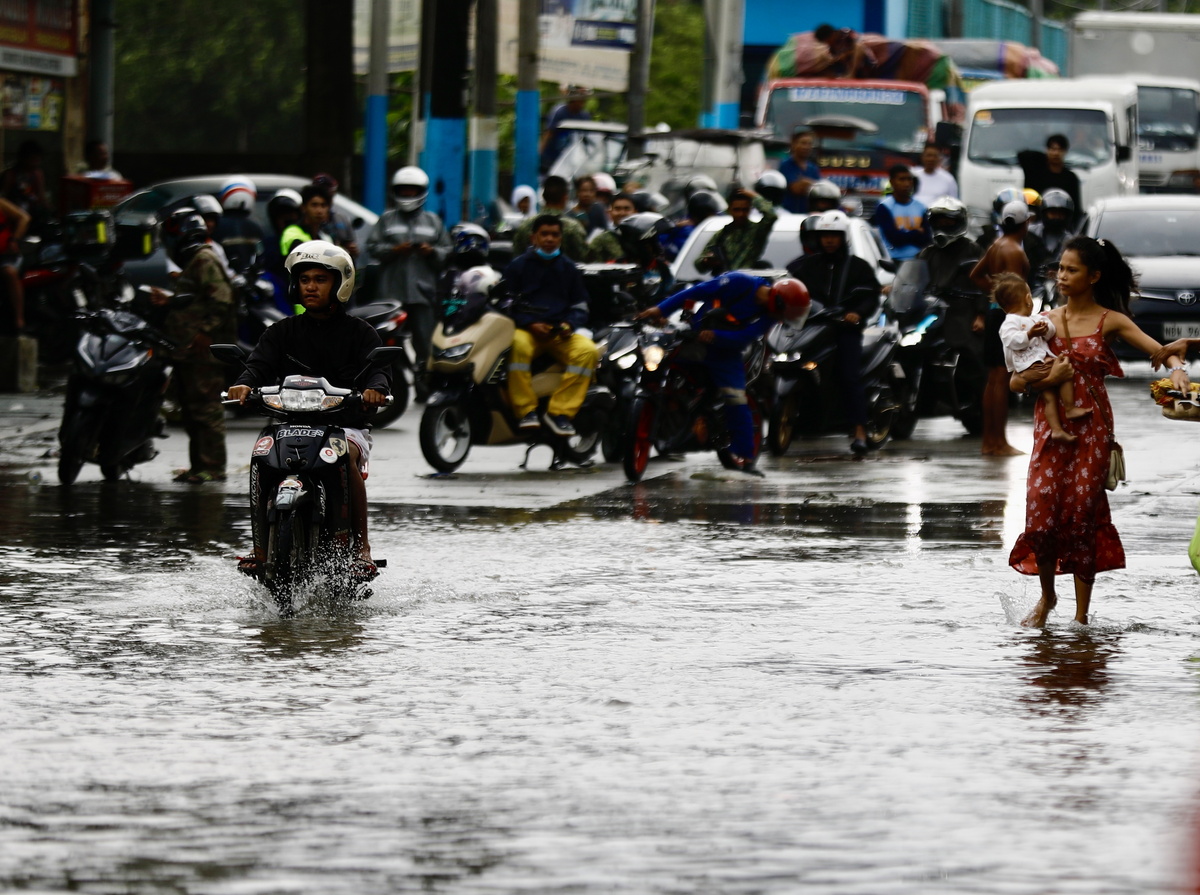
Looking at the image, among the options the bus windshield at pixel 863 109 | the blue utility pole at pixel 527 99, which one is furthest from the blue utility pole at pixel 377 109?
the bus windshield at pixel 863 109

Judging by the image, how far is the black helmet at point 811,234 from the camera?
16.2m

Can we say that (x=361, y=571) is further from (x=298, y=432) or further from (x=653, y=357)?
(x=653, y=357)

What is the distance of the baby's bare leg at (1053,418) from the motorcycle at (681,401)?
5.72m

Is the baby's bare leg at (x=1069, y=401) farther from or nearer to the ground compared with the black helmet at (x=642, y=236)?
nearer to the ground

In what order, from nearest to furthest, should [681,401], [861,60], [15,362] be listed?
[681,401], [15,362], [861,60]

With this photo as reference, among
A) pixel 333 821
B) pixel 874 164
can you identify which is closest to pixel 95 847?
pixel 333 821

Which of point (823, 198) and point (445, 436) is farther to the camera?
point (823, 198)

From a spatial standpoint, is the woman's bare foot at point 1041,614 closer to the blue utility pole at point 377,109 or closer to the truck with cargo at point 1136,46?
the blue utility pole at point 377,109

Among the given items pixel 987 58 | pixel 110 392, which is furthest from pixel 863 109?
pixel 110 392

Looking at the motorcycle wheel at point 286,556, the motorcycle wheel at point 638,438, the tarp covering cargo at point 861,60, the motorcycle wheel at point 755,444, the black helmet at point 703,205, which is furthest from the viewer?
the tarp covering cargo at point 861,60

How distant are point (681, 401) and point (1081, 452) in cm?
608

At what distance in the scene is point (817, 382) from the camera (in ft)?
53.3

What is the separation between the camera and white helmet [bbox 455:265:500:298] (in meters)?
14.9

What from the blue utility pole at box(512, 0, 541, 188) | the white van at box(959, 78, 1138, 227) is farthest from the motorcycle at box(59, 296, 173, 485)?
the white van at box(959, 78, 1138, 227)
